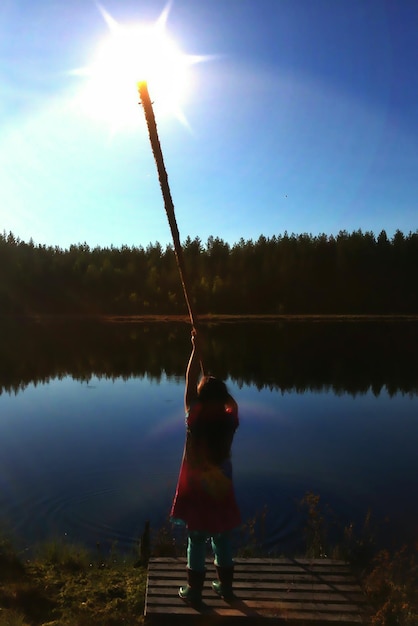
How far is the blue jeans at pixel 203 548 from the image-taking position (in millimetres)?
4992

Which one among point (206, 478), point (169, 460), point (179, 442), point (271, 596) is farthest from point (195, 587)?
point (179, 442)

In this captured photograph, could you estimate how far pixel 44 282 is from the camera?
3674 inches

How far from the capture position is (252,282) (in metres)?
91.6

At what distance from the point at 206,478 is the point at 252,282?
87218mm

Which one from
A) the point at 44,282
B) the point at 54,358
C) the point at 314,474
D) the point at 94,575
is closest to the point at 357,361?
the point at 54,358

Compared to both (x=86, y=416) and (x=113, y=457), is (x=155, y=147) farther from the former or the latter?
(x=86, y=416)

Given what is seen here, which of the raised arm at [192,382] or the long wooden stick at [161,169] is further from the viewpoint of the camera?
the raised arm at [192,382]

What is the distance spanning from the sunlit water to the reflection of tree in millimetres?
3676

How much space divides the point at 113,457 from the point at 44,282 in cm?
8239

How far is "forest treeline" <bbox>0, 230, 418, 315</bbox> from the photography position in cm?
8794

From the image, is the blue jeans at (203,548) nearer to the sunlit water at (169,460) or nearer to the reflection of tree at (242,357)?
the sunlit water at (169,460)

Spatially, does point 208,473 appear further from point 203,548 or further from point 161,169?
point 161,169

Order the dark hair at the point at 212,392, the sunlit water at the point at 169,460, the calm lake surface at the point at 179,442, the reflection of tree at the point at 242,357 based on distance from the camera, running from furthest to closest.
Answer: the reflection of tree at the point at 242,357, the calm lake surface at the point at 179,442, the sunlit water at the point at 169,460, the dark hair at the point at 212,392

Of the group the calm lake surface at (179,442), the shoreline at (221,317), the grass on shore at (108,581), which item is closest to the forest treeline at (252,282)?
the shoreline at (221,317)
